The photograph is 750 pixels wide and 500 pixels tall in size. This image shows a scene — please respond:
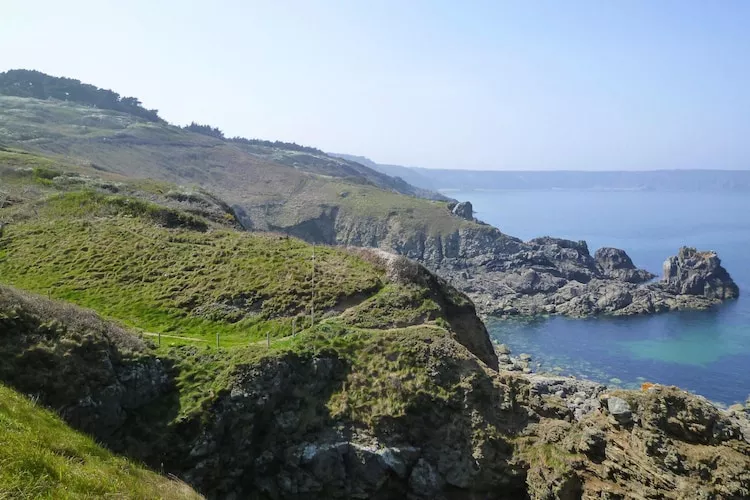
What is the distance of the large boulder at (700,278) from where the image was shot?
9719 centimetres

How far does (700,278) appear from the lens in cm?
9775

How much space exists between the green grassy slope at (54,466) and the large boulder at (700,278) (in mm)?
104623

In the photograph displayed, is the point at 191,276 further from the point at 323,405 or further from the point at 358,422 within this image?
the point at 358,422

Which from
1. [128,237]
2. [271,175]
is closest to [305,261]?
[128,237]

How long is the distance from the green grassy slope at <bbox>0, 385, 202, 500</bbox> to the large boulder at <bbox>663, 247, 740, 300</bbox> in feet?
343

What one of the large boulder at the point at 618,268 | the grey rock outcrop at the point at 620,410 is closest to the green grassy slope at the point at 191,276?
the grey rock outcrop at the point at 620,410

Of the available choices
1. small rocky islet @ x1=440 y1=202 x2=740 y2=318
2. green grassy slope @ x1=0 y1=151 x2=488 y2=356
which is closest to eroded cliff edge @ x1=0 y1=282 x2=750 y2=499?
green grassy slope @ x1=0 y1=151 x2=488 y2=356

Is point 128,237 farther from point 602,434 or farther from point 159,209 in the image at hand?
point 602,434

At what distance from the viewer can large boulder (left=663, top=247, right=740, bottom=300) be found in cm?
9719

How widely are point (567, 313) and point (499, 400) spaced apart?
6899 cm

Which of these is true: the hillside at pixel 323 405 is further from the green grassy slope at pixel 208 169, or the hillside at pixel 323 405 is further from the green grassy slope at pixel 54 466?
the green grassy slope at pixel 208 169

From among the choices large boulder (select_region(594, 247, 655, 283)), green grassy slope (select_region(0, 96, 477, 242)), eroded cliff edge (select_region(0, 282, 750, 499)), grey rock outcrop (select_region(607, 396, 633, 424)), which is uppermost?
green grassy slope (select_region(0, 96, 477, 242))

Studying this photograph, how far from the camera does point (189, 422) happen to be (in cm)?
2027

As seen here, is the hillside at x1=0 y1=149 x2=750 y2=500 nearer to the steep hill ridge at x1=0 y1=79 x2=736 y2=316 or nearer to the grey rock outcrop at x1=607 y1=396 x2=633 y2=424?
the grey rock outcrop at x1=607 y1=396 x2=633 y2=424
